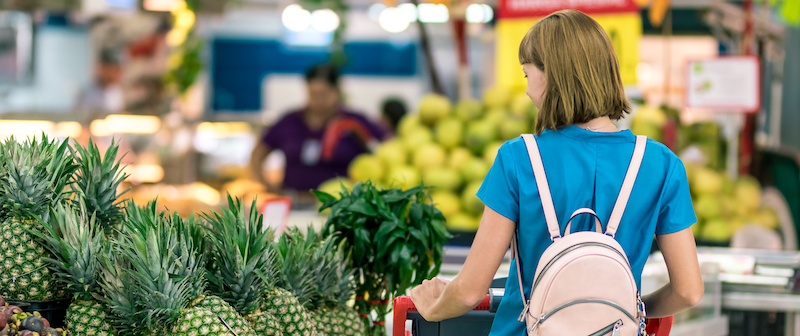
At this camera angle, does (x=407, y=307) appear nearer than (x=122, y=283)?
No

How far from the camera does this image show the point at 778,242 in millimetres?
4176

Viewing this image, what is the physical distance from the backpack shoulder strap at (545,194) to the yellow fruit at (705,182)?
9.23 feet

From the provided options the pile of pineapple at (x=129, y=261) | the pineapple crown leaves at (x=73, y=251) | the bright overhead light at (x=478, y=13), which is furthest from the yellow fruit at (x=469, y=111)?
the pineapple crown leaves at (x=73, y=251)

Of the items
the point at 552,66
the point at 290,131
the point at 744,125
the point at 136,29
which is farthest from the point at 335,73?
the point at 552,66

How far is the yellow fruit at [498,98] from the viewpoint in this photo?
3979 mm

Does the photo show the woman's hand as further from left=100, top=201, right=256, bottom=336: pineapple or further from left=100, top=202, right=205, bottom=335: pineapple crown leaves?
left=100, top=202, right=205, bottom=335: pineapple crown leaves

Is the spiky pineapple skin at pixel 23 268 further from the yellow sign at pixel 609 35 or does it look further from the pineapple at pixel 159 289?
the yellow sign at pixel 609 35

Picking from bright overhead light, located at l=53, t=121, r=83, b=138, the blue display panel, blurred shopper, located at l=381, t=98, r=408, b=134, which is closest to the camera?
bright overhead light, located at l=53, t=121, r=83, b=138

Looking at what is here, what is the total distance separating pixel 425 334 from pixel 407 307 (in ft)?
0.43

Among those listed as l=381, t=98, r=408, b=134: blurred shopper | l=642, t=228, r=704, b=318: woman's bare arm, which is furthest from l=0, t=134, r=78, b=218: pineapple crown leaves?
l=381, t=98, r=408, b=134: blurred shopper

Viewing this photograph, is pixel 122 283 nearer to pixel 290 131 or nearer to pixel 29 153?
pixel 29 153

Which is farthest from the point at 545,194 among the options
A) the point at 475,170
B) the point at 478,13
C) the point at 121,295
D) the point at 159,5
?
the point at 159,5

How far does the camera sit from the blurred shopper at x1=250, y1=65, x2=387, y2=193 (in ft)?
17.3

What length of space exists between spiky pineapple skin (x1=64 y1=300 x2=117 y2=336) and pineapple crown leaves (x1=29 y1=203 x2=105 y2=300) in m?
0.03
